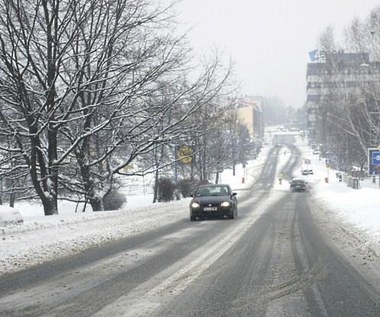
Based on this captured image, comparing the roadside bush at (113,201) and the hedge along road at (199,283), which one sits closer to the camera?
the hedge along road at (199,283)

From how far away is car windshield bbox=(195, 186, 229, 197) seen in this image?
23.8m

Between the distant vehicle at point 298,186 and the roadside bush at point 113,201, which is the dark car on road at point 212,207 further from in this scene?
the distant vehicle at point 298,186

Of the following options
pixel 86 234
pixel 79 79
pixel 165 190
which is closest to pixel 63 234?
pixel 86 234

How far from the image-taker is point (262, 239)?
1452 cm

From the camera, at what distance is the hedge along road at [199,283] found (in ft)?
21.3

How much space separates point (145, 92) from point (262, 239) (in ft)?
33.0

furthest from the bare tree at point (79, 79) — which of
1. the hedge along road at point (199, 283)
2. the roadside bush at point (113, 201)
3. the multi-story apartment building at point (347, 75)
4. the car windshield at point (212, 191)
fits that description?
the multi-story apartment building at point (347, 75)

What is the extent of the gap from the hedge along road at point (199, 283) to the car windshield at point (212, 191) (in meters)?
9.91

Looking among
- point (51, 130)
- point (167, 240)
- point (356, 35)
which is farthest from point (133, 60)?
point (356, 35)

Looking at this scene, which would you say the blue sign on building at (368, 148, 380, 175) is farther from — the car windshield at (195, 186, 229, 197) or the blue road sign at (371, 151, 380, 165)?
the car windshield at (195, 186, 229, 197)

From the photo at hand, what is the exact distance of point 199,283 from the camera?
8.09 metres

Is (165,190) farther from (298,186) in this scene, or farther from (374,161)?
(298,186)

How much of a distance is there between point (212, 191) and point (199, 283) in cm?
1618

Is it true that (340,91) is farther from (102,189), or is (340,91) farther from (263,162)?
(263,162)
